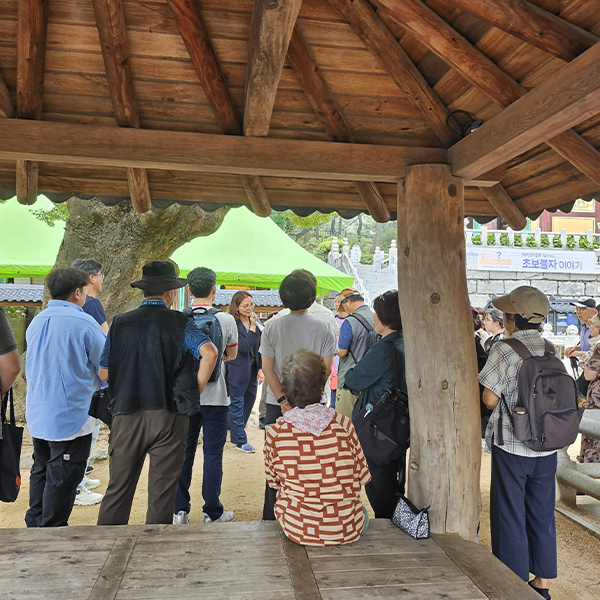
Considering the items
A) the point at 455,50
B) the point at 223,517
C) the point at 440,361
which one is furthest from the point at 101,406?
the point at 455,50

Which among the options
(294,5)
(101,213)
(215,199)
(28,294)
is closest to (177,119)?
(215,199)

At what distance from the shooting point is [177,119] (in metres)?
3.34

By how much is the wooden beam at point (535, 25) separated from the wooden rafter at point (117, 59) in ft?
5.23

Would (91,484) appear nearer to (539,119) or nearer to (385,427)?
(385,427)

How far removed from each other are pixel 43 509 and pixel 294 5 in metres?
3.03

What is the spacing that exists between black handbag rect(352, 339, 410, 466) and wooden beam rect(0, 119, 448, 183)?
54.4 inches

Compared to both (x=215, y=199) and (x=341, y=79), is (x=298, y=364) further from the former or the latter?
(x=215, y=199)

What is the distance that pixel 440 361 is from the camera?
306cm

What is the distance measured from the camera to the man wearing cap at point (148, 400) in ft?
9.59

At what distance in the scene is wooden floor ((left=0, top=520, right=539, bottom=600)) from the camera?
2164 mm

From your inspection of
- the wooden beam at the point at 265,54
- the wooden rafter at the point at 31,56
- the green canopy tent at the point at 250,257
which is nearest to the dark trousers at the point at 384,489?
the wooden beam at the point at 265,54

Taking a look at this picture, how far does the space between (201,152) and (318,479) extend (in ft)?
6.36

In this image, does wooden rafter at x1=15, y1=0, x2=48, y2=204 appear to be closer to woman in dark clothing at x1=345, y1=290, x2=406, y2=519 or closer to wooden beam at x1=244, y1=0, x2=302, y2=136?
wooden beam at x1=244, y1=0, x2=302, y2=136

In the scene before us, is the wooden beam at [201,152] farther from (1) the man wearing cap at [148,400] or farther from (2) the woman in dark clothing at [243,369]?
(2) the woman in dark clothing at [243,369]
